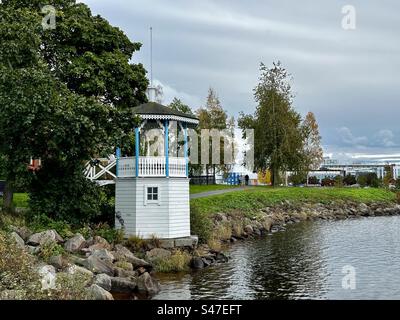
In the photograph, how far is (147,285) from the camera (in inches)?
780

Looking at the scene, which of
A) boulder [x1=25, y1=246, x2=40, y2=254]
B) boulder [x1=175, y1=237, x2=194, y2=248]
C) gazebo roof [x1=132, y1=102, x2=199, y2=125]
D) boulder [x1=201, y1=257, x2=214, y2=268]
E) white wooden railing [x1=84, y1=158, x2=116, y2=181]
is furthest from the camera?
white wooden railing [x1=84, y1=158, x2=116, y2=181]

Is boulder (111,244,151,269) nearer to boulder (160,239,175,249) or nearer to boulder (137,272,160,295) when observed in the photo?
boulder (137,272,160,295)

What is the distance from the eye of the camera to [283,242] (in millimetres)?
34781

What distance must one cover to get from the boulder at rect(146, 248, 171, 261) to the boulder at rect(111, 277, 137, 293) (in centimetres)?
463

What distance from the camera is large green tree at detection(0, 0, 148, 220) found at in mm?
23984

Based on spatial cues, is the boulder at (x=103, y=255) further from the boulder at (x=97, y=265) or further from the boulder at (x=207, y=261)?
the boulder at (x=207, y=261)

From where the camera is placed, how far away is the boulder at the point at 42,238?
2144 centimetres

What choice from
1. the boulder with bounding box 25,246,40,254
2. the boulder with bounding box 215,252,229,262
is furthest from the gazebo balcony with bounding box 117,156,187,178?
the boulder with bounding box 25,246,40,254

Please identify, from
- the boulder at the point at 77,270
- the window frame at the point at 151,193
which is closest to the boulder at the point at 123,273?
the boulder at the point at 77,270

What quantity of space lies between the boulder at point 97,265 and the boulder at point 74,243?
1.68 metres

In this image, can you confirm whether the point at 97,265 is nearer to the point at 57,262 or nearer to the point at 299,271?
the point at 57,262

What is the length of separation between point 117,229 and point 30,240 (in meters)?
6.15

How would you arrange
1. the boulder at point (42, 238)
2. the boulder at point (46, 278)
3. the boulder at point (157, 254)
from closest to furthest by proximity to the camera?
the boulder at point (46, 278)
the boulder at point (42, 238)
the boulder at point (157, 254)

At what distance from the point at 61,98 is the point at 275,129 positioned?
130ft
